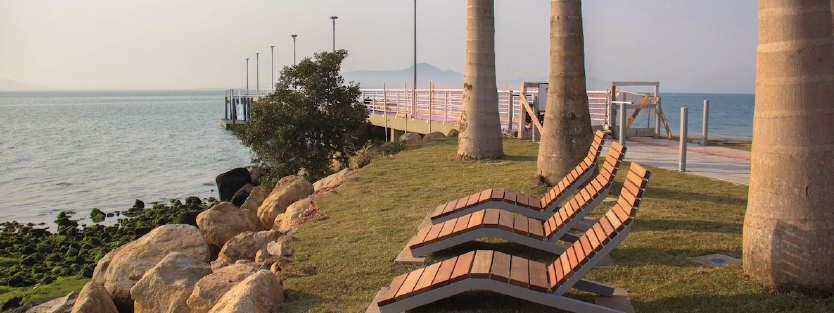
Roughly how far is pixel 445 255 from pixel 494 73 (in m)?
7.88

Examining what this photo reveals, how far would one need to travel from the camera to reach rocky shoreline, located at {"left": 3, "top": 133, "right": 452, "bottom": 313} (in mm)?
5762

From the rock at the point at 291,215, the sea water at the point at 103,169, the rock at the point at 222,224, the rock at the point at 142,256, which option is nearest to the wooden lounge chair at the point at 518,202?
the rock at the point at 291,215

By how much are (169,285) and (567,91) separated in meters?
5.91

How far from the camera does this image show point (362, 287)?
19.2 feet

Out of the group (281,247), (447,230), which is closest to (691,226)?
(447,230)

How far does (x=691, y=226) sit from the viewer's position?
7441mm

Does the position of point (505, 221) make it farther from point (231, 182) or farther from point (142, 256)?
point (231, 182)

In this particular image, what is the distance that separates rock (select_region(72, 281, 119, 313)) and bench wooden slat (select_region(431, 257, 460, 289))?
4345 mm

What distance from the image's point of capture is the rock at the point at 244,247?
316 inches

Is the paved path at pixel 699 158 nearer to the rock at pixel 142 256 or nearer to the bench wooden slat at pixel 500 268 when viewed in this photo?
the bench wooden slat at pixel 500 268

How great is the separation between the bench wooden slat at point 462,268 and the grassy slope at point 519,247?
34cm

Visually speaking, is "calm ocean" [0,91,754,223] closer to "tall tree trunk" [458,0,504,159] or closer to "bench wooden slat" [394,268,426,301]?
"tall tree trunk" [458,0,504,159]

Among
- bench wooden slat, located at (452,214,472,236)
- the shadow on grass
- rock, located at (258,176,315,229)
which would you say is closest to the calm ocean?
rock, located at (258,176,315,229)

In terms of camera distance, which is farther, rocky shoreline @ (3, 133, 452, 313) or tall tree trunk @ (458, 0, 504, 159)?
tall tree trunk @ (458, 0, 504, 159)
